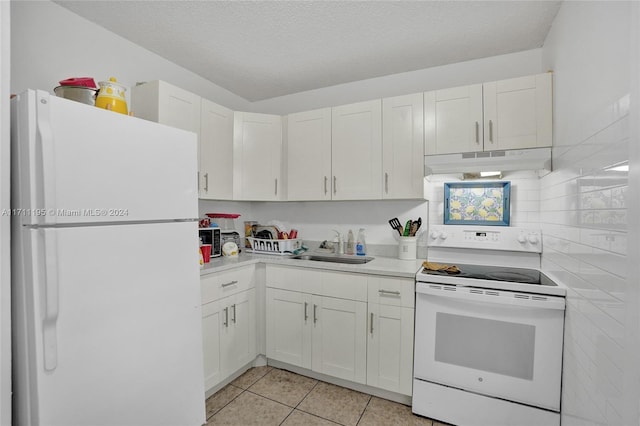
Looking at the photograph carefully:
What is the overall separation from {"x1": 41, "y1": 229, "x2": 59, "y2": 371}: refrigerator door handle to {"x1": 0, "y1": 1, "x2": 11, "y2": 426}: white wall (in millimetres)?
130

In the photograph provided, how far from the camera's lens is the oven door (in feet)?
5.18

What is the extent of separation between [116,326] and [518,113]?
246 centimetres

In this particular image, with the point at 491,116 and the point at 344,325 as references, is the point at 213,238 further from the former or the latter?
the point at 491,116

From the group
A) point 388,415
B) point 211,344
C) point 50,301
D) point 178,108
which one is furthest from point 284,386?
point 178,108

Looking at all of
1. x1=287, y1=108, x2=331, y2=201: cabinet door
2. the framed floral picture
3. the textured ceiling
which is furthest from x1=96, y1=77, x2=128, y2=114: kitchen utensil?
the framed floral picture

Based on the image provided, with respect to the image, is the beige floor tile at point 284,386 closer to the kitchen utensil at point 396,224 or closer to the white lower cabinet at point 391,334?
the white lower cabinet at point 391,334

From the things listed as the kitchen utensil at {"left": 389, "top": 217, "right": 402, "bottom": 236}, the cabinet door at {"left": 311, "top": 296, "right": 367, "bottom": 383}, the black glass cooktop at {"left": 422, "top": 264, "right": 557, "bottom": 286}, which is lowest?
the cabinet door at {"left": 311, "top": 296, "right": 367, "bottom": 383}

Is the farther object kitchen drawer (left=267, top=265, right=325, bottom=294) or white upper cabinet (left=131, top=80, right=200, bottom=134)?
kitchen drawer (left=267, top=265, right=325, bottom=294)

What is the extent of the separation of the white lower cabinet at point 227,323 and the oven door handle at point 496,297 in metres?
1.25

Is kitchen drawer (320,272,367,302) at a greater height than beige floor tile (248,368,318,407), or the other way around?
kitchen drawer (320,272,367,302)

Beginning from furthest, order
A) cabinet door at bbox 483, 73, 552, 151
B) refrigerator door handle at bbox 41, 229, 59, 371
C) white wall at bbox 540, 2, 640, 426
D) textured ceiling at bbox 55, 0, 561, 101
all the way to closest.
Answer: cabinet door at bbox 483, 73, 552, 151, textured ceiling at bbox 55, 0, 561, 101, refrigerator door handle at bbox 41, 229, 59, 371, white wall at bbox 540, 2, 640, 426

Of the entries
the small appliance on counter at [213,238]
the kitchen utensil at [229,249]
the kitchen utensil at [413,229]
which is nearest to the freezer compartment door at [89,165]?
the small appliance on counter at [213,238]

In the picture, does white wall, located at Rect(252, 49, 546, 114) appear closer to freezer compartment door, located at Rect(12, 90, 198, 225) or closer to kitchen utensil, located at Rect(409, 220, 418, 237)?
kitchen utensil, located at Rect(409, 220, 418, 237)

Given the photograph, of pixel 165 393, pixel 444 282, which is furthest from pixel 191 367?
pixel 444 282
